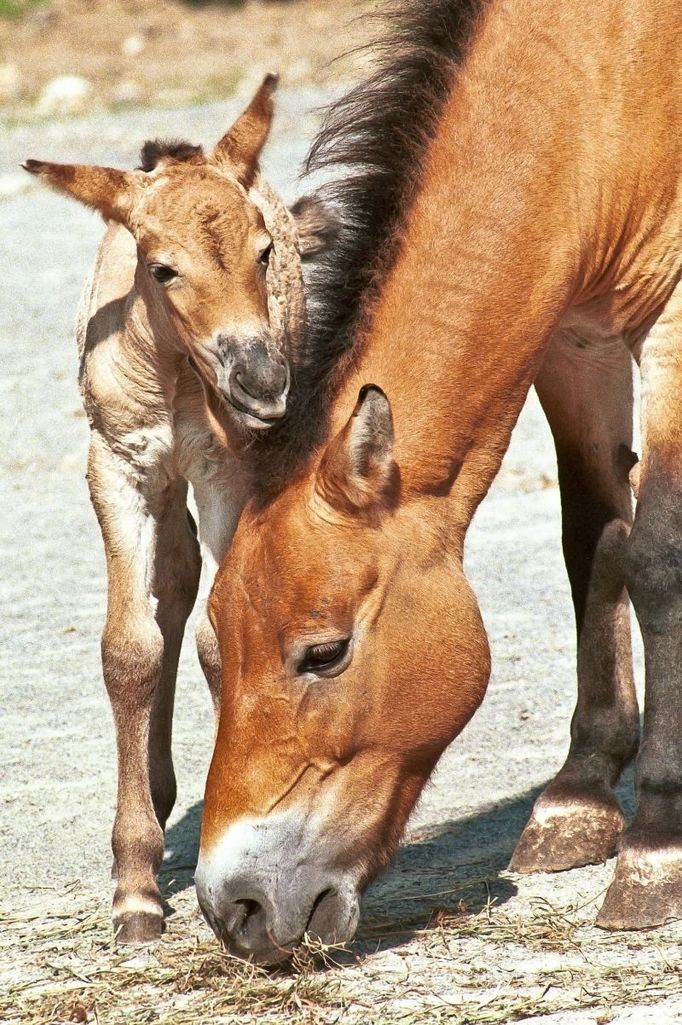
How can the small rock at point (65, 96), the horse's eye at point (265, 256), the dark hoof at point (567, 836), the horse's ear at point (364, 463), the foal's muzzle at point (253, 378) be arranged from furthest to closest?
1. the small rock at point (65, 96)
2. the dark hoof at point (567, 836)
3. the horse's eye at point (265, 256)
4. the foal's muzzle at point (253, 378)
5. the horse's ear at point (364, 463)

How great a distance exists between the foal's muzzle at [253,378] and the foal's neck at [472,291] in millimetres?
165

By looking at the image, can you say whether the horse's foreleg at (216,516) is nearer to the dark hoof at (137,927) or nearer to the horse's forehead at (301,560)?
the dark hoof at (137,927)

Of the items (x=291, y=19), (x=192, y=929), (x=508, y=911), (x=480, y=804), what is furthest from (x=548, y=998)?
(x=291, y=19)

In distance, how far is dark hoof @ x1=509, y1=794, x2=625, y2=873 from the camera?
16.4ft

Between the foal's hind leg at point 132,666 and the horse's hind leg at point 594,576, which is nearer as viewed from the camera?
the foal's hind leg at point 132,666

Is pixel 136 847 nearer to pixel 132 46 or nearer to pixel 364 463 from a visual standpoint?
pixel 364 463

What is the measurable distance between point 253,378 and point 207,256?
482 millimetres

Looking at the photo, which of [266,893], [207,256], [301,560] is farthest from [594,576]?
[266,893]

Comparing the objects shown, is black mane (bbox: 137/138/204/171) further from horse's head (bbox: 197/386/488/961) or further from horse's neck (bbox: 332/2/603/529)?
horse's head (bbox: 197/386/488/961)

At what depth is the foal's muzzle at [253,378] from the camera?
3969 millimetres

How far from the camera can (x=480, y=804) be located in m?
5.65

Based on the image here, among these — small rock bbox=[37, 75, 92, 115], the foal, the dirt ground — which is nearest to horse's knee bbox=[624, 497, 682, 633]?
the foal

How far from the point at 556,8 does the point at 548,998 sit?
274 centimetres

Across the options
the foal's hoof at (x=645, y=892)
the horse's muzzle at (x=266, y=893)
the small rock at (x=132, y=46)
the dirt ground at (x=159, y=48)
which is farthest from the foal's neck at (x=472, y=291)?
the small rock at (x=132, y=46)
